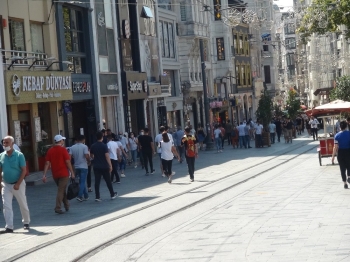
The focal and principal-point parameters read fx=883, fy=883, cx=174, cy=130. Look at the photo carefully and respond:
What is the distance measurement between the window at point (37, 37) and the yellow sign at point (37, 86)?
1.37 metres

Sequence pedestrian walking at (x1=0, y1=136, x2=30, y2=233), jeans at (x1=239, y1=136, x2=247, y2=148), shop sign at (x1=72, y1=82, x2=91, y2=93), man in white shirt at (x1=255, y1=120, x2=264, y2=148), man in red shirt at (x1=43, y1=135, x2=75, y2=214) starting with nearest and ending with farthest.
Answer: pedestrian walking at (x1=0, y1=136, x2=30, y2=233)
man in red shirt at (x1=43, y1=135, x2=75, y2=214)
shop sign at (x1=72, y1=82, x2=91, y2=93)
man in white shirt at (x1=255, y1=120, x2=264, y2=148)
jeans at (x1=239, y1=136, x2=247, y2=148)

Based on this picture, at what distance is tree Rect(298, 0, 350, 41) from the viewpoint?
37469mm

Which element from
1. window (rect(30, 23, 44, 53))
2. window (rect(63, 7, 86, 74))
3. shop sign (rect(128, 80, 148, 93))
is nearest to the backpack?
window (rect(30, 23, 44, 53))

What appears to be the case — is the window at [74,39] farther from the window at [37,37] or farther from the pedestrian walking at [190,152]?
the pedestrian walking at [190,152]

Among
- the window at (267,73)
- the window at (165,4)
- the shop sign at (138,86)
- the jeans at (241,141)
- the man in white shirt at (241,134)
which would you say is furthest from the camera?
the window at (267,73)

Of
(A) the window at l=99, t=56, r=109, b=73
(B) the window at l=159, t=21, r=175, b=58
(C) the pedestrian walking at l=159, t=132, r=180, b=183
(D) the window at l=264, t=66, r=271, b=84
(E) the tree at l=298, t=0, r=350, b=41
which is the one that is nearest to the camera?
(C) the pedestrian walking at l=159, t=132, r=180, b=183

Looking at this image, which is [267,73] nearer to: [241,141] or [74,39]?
[241,141]

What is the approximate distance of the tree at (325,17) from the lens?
37.5m

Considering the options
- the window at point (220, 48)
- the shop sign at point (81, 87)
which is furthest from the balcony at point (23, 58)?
the window at point (220, 48)

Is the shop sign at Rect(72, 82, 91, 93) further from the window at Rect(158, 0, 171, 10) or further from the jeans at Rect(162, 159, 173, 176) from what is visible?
the window at Rect(158, 0, 171, 10)

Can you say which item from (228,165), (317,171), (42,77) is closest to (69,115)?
(42,77)

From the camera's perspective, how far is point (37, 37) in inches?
1420

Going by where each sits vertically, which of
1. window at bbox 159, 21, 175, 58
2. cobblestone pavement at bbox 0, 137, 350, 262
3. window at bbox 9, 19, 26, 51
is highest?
window at bbox 159, 21, 175, 58

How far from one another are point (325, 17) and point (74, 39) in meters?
11.2
